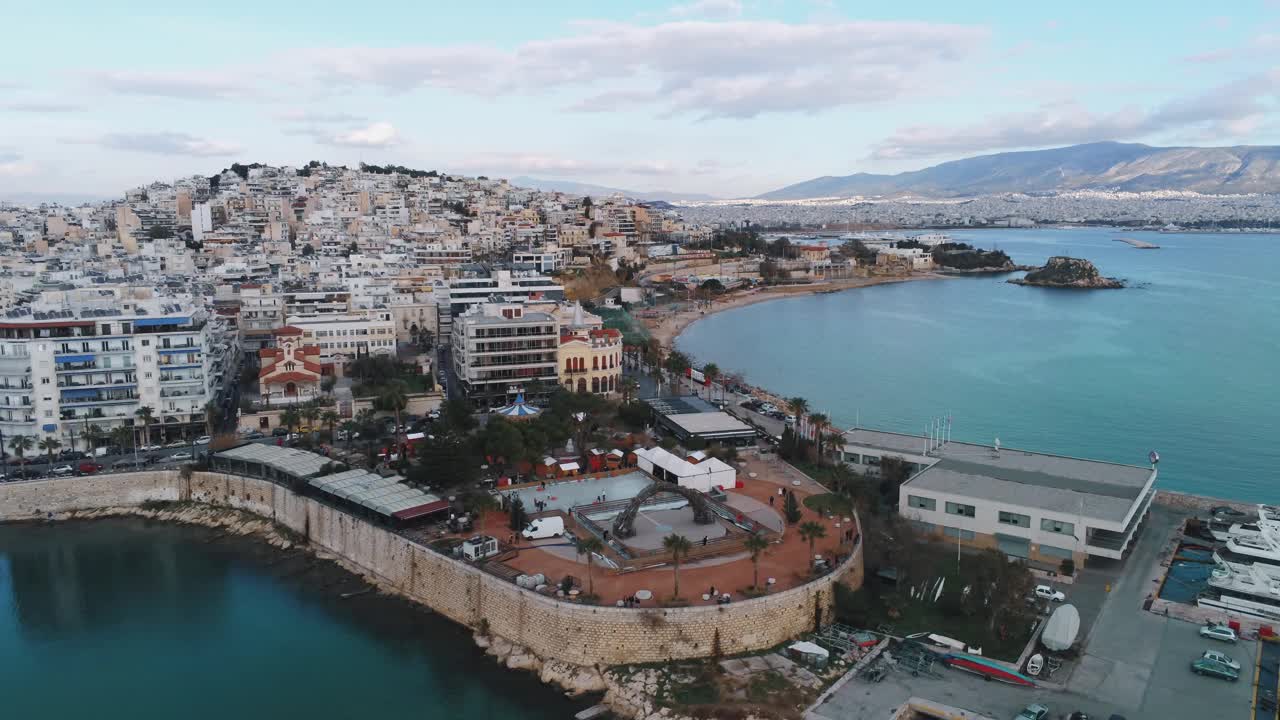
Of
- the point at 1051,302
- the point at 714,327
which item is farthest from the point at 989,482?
the point at 1051,302

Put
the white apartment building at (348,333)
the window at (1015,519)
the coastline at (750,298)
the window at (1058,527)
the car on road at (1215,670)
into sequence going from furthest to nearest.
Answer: the coastline at (750,298), the white apartment building at (348,333), the window at (1015,519), the window at (1058,527), the car on road at (1215,670)

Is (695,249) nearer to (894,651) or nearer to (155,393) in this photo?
(155,393)

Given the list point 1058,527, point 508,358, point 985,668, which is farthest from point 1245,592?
point 508,358

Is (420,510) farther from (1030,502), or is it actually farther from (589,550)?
(1030,502)

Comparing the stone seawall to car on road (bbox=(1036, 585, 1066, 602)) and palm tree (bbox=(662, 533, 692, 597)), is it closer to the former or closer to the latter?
palm tree (bbox=(662, 533, 692, 597))

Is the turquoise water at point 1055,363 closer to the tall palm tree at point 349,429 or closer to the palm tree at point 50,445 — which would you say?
the tall palm tree at point 349,429

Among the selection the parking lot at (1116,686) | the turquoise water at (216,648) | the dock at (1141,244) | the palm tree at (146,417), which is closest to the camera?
the parking lot at (1116,686)

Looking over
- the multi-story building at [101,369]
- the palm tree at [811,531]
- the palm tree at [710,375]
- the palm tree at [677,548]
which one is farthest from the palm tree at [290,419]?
the palm tree at [811,531]
